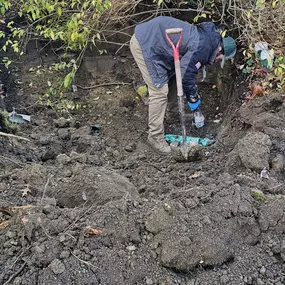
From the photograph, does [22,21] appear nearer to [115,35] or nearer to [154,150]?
[115,35]

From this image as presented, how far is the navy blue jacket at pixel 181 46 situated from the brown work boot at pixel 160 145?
75 cm

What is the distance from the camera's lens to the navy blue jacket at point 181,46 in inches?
184

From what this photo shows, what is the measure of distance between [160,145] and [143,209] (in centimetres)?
225

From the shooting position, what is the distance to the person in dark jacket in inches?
184

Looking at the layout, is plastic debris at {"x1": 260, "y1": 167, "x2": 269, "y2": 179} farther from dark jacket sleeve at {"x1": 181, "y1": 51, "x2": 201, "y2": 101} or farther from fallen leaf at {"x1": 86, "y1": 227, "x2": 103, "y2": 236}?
fallen leaf at {"x1": 86, "y1": 227, "x2": 103, "y2": 236}

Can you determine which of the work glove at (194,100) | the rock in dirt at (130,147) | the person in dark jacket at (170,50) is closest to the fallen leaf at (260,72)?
the person in dark jacket at (170,50)

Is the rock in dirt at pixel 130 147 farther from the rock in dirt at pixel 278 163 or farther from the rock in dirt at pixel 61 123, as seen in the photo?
the rock in dirt at pixel 278 163

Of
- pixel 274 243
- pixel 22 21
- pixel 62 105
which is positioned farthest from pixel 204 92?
pixel 274 243

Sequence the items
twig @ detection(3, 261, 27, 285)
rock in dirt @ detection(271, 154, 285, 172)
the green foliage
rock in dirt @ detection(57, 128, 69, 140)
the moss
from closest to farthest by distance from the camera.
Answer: twig @ detection(3, 261, 27, 285)
the moss
rock in dirt @ detection(271, 154, 285, 172)
the green foliage
rock in dirt @ detection(57, 128, 69, 140)

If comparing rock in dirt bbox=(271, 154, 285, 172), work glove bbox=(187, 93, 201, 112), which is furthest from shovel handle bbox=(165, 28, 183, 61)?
rock in dirt bbox=(271, 154, 285, 172)

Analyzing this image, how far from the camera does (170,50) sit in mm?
4707

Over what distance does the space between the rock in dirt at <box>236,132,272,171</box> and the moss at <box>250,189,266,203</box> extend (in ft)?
1.98

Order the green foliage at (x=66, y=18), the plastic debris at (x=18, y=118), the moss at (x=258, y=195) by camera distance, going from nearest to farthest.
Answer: the moss at (x=258, y=195)
the green foliage at (x=66, y=18)
the plastic debris at (x=18, y=118)

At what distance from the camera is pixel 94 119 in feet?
20.1
